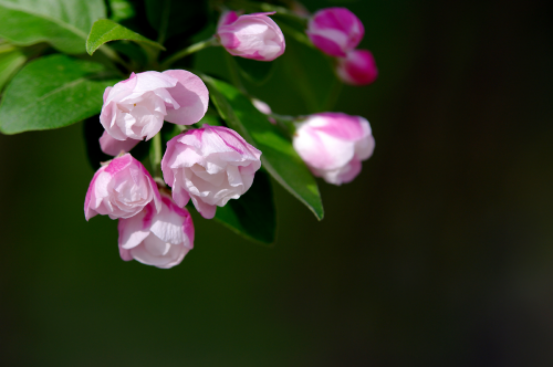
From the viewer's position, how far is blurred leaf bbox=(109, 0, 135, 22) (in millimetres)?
487

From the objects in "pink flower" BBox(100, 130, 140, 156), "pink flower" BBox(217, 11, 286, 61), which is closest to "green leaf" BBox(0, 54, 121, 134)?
"pink flower" BBox(100, 130, 140, 156)

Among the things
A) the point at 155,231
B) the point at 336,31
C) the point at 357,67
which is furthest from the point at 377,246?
the point at 155,231

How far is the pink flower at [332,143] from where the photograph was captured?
46 centimetres

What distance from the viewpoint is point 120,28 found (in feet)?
1.14

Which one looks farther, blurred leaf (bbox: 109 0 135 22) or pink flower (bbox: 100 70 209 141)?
blurred leaf (bbox: 109 0 135 22)

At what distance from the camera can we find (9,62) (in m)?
0.49

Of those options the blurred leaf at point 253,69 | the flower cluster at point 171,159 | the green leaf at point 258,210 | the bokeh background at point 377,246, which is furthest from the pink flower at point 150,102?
the bokeh background at point 377,246

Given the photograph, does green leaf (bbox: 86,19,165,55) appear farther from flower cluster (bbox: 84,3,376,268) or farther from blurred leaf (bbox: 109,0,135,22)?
blurred leaf (bbox: 109,0,135,22)

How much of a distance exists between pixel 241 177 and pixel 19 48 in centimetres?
32

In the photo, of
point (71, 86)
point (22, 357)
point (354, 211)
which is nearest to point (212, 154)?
point (71, 86)

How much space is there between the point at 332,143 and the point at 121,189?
22 cm

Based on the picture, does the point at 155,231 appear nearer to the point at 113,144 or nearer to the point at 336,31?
the point at 113,144

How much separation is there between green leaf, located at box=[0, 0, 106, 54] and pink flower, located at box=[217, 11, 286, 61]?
15 cm

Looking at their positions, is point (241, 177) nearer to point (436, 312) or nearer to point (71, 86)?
point (71, 86)
